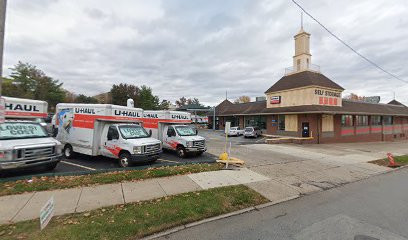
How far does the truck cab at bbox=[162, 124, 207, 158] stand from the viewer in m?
12.2

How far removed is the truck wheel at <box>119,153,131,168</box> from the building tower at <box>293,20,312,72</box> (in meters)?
27.0

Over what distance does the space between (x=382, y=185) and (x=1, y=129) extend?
49.7 feet

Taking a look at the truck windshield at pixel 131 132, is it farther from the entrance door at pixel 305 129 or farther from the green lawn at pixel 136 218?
the entrance door at pixel 305 129

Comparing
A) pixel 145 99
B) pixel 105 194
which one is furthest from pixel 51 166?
pixel 145 99

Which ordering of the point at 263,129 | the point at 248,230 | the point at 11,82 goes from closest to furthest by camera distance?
1. the point at 248,230
2. the point at 263,129
3. the point at 11,82

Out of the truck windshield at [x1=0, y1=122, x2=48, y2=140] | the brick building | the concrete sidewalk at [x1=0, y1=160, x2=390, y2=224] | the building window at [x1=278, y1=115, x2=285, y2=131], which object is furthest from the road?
the building window at [x1=278, y1=115, x2=285, y2=131]

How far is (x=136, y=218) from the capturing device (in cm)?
468

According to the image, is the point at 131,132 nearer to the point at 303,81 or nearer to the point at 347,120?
the point at 303,81

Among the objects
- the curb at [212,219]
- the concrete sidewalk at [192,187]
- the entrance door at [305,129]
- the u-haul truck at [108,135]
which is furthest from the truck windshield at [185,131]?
the entrance door at [305,129]

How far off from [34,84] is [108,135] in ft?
150

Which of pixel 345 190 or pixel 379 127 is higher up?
pixel 379 127

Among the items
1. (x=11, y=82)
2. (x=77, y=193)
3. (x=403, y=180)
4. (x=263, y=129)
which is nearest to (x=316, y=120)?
(x=263, y=129)

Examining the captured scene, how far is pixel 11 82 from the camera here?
40.8 meters

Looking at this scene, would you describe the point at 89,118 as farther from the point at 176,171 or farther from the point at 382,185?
the point at 382,185
